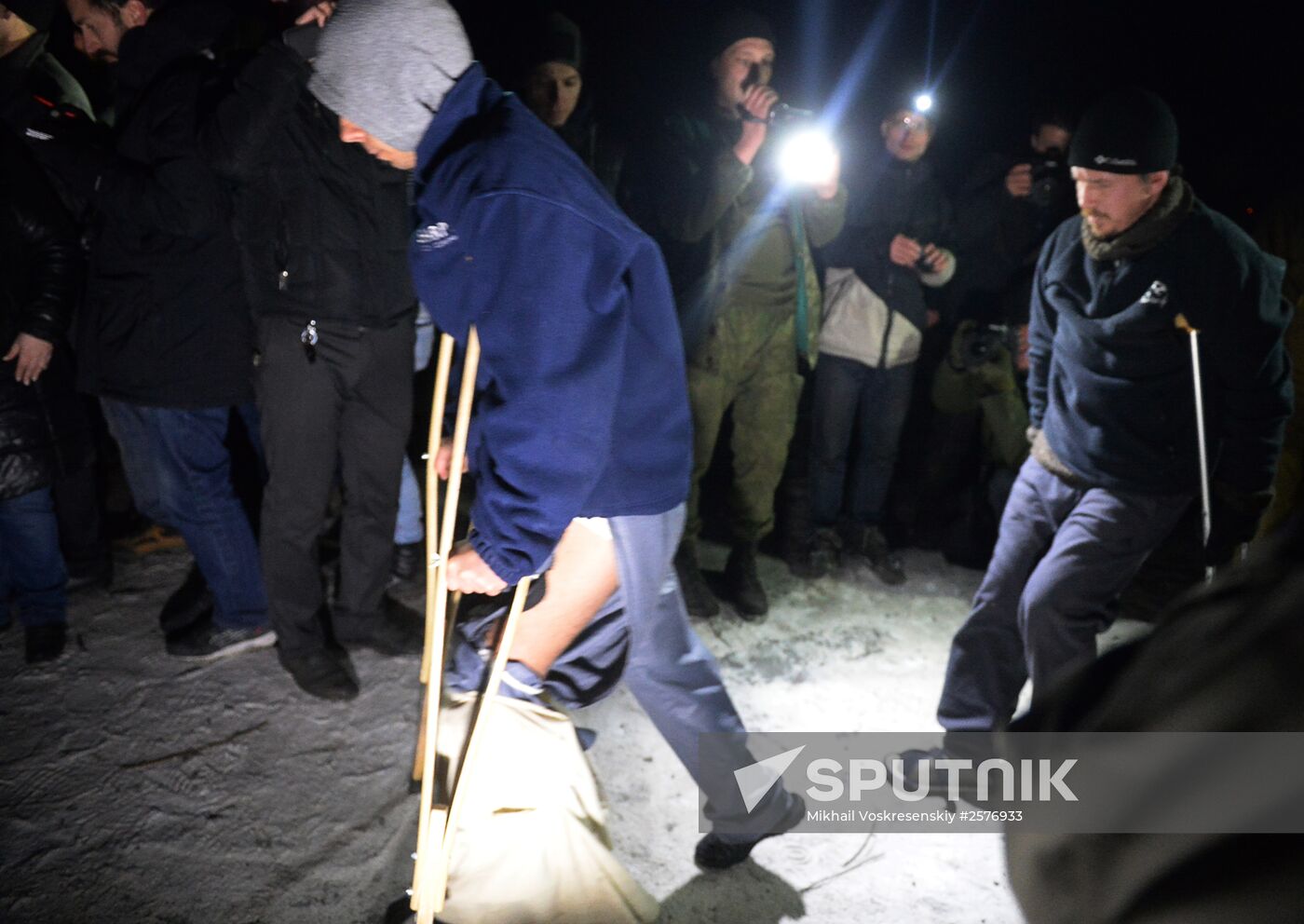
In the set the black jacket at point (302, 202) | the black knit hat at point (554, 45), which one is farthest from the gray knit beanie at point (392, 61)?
the black knit hat at point (554, 45)

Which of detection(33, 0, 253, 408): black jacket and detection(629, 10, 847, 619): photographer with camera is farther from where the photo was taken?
detection(629, 10, 847, 619): photographer with camera

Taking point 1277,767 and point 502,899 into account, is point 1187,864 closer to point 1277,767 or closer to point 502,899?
point 1277,767

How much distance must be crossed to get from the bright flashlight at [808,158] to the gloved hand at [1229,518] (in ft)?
7.47

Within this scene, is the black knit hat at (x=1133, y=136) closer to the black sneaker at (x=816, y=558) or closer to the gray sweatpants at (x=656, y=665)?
the gray sweatpants at (x=656, y=665)

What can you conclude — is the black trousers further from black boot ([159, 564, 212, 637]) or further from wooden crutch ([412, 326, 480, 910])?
wooden crutch ([412, 326, 480, 910])

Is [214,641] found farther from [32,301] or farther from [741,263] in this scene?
[741,263]

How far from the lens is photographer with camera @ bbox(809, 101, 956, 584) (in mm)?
4496

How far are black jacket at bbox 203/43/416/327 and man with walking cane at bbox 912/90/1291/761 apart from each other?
8.20 feet

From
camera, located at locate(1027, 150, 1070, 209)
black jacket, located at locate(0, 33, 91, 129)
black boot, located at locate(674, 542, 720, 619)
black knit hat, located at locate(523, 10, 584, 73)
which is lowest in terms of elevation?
black boot, located at locate(674, 542, 720, 619)

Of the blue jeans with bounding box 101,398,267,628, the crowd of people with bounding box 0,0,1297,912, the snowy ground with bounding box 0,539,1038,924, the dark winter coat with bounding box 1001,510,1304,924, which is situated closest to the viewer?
the dark winter coat with bounding box 1001,510,1304,924

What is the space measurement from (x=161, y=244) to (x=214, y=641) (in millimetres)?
1694

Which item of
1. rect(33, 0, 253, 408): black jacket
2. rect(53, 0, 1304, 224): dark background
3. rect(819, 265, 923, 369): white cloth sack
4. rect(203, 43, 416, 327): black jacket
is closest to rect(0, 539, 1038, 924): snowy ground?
rect(33, 0, 253, 408): black jacket

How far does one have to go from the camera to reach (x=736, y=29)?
379 cm

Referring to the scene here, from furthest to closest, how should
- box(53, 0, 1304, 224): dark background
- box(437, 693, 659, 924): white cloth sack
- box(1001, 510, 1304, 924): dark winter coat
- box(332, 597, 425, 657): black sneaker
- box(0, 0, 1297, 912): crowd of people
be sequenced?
box(53, 0, 1304, 224): dark background, box(332, 597, 425, 657): black sneaker, box(437, 693, 659, 924): white cloth sack, box(0, 0, 1297, 912): crowd of people, box(1001, 510, 1304, 924): dark winter coat
